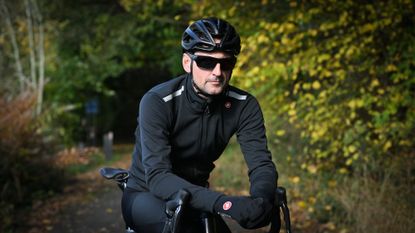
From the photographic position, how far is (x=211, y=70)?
3.44m

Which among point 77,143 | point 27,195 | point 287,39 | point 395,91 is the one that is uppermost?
point 287,39

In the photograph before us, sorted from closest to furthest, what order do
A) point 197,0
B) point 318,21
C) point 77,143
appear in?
point 318,21
point 197,0
point 77,143

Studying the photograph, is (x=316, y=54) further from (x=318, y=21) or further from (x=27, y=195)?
(x=27, y=195)

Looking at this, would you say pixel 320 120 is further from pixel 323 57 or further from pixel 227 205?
pixel 227 205

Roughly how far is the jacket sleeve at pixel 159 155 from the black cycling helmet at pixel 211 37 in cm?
37

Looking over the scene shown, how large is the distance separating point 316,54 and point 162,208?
4.81 metres

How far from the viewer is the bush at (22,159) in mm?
10406

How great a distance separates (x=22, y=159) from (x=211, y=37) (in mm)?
8482

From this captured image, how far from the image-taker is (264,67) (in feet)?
25.9

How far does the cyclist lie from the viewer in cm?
331

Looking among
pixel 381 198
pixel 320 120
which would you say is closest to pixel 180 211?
pixel 381 198

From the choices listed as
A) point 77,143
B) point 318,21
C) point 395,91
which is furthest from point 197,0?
point 77,143

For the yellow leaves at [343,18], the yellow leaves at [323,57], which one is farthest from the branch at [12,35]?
the yellow leaves at [343,18]

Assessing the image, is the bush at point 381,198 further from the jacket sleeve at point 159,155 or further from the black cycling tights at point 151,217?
the jacket sleeve at point 159,155
